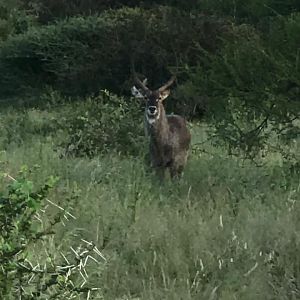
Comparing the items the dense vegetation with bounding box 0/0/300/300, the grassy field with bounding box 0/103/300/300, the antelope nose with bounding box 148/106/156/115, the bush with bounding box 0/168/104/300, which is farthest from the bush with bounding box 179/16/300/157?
the bush with bounding box 0/168/104/300

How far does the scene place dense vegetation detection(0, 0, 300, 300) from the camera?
471 centimetres

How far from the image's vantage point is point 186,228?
6.10 metres

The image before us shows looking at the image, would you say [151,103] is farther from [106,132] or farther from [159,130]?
[106,132]

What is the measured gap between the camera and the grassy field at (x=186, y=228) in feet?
16.8

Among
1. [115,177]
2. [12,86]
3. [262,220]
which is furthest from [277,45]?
[12,86]

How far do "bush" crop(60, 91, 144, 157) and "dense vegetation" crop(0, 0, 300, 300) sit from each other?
3 cm

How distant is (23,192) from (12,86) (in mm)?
20356

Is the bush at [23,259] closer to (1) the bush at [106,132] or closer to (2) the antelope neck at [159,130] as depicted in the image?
(2) the antelope neck at [159,130]

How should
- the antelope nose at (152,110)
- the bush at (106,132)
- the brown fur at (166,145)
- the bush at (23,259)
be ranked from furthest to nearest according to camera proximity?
the bush at (106,132) < the antelope nose at (152,110) < the brown fur at (166,145) < the bush at (23,259)

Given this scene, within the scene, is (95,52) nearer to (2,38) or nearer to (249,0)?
(2,38)

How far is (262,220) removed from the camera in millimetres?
6172

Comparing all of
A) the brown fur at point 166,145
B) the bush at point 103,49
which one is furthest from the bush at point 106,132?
the bush at point 103,49

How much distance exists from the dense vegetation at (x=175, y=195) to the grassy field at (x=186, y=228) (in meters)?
0.01

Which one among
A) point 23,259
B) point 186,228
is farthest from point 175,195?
point 23,259
